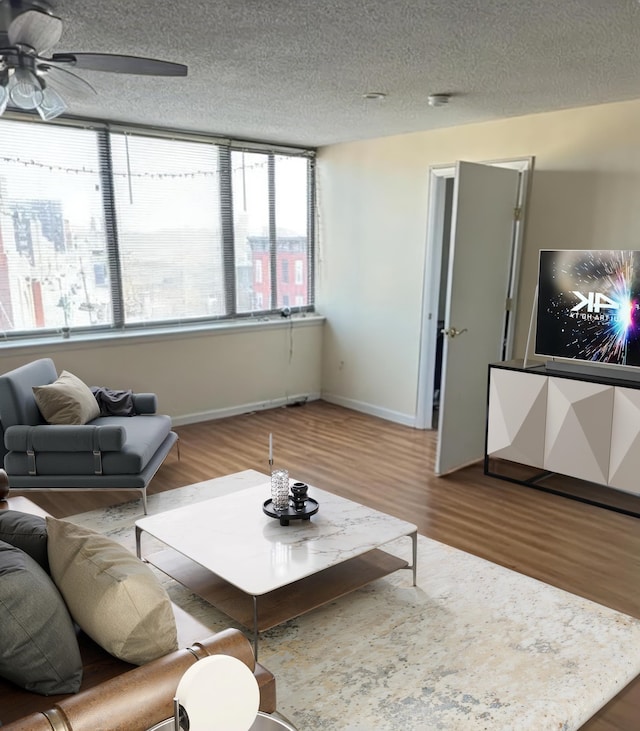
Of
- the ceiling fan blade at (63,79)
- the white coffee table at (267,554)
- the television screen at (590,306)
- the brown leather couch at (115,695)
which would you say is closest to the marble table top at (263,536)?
the white coffee table at (267,554)

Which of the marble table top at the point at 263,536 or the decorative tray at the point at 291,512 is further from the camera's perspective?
the decorative tray at the point at 291,512

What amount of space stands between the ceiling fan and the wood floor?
2377 mm

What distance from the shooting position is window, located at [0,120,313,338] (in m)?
4.67

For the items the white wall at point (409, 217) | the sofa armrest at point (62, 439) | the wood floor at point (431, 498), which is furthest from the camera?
the white wall at point (409, 217)

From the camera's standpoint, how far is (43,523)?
1971mm

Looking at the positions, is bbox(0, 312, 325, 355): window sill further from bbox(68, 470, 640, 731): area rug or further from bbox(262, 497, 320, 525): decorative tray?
bbox(262, 497, 320, 525): decorative tray

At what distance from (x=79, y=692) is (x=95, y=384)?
378 centimetres

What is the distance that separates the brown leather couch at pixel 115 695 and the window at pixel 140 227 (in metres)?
3.72

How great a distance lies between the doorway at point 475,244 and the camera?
4.11 metres

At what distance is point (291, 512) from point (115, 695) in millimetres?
1456

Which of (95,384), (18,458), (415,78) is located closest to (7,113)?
(95,384)

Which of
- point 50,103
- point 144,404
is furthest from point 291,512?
point 50,103

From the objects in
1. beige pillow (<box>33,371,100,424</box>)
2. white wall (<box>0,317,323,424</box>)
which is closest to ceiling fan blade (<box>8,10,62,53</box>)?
beige pillow (<box>33,371,100,424</box>)

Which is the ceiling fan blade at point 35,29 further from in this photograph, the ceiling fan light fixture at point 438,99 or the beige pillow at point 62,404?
the ceiling fan light fixture at point 438,99
